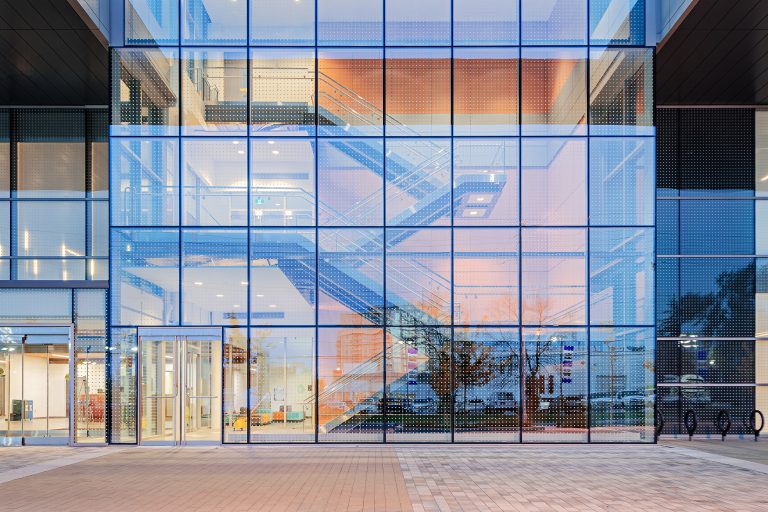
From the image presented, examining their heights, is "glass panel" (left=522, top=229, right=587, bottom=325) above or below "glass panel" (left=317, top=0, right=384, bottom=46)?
below

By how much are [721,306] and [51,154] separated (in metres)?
18.4

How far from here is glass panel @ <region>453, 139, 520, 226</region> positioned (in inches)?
647

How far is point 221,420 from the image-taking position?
52.8 ft

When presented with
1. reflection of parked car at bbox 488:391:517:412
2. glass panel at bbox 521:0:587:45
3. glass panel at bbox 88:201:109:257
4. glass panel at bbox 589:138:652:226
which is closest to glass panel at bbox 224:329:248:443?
glass panel at bbox 88:201:109:257

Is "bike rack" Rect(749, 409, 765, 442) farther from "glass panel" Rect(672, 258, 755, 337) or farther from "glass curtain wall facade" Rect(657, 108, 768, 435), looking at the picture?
"glass panel" Rect(672, 258, 755, 337)

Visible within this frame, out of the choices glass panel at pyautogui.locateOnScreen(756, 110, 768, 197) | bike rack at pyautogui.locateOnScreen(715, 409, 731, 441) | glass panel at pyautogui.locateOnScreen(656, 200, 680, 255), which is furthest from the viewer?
glass panel at pyautogui.locateOnScreen(756, 110, 768, 197)

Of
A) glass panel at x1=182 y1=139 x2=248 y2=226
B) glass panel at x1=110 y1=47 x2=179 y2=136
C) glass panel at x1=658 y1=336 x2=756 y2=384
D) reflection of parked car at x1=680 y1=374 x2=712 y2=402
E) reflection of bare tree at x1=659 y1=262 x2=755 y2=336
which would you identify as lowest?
reflection of parked car at x1=680 y1=374 x2=712 y2=402

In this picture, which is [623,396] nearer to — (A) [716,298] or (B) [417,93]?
(A) [716,298]

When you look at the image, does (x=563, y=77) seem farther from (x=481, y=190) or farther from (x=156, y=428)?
(x=156, y=428)

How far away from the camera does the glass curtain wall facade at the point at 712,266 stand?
1814cm

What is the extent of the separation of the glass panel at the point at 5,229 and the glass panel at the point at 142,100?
13.8 feet

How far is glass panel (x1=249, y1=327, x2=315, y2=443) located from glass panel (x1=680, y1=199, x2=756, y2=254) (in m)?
10.6

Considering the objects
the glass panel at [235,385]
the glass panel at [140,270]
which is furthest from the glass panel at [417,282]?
the glass panel at [140,270]

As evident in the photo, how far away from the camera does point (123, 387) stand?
53.0 ft
